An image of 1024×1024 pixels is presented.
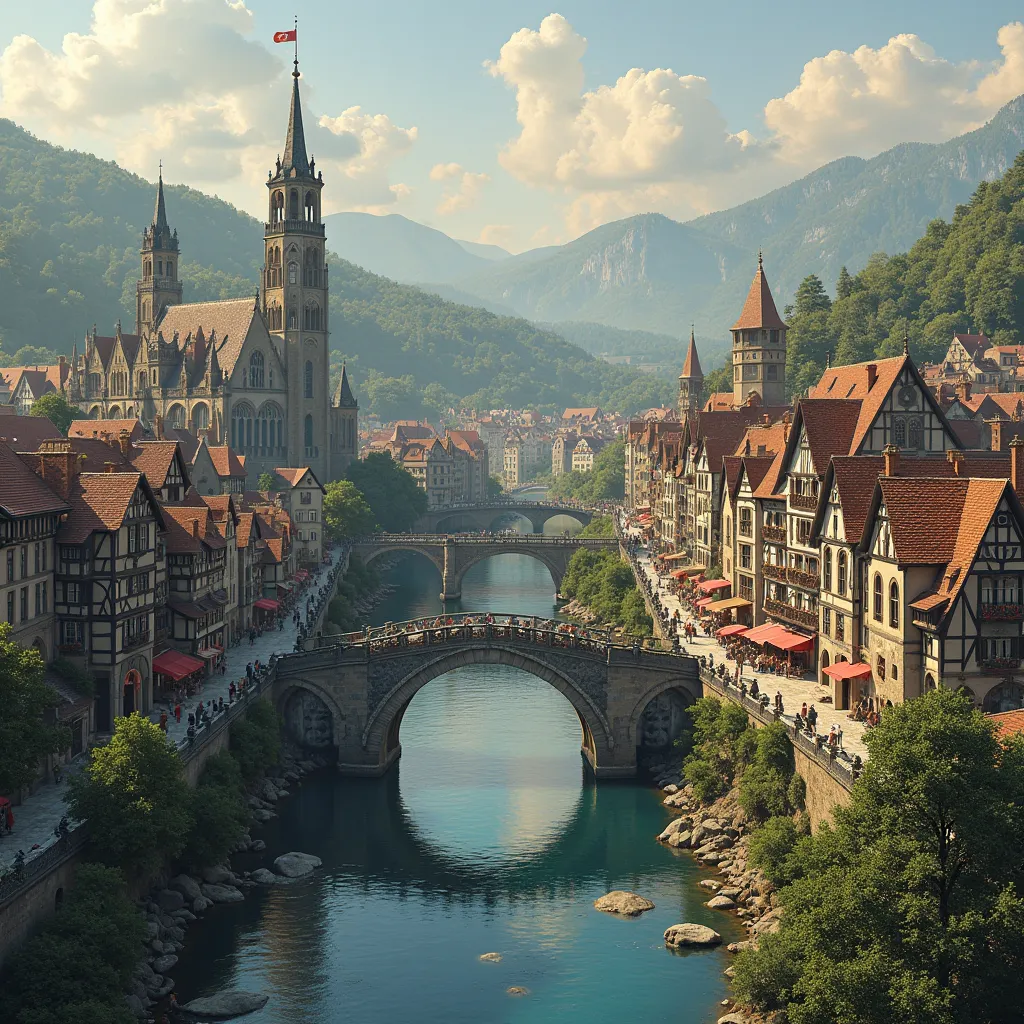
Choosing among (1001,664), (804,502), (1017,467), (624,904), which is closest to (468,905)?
(624,904)

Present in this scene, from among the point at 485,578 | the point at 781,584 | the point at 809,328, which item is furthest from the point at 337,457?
the point at 781,584

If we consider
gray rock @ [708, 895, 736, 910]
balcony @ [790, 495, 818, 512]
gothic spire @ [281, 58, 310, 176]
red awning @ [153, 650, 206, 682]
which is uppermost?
gothic spire @ [281, 58, 310, 176]

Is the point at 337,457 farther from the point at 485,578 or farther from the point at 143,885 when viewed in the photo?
the point at 143,885

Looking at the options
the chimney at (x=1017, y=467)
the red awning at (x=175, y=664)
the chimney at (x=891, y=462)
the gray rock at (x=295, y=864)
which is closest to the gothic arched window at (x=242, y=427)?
the red awning at (x=175, y=664)

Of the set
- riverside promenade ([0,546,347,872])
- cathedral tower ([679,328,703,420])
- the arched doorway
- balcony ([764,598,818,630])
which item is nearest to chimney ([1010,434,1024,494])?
balcony ([764,598,818,630])

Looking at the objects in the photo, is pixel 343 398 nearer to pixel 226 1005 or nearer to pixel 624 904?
pixel 624 904

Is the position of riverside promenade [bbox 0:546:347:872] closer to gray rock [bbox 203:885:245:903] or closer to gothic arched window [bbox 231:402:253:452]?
gray rock [bbox 203:885:245:903]

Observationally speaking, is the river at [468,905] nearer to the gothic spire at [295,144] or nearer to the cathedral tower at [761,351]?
the cathedral tower at [761,351]
